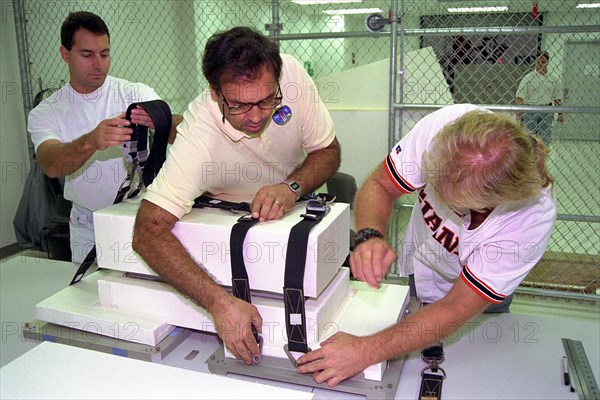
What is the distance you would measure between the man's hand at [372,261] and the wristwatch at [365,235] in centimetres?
5

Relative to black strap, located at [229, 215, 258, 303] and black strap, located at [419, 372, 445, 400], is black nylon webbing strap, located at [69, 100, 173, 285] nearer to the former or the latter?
black strap, located at [229, 215, 258, 303]

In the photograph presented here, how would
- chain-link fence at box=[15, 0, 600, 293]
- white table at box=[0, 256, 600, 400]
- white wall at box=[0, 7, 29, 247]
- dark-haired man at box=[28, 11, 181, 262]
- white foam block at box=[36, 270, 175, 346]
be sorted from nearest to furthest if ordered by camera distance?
white table at box=[0, 256, 600, 400]
white foam block at box=[36, 270, 175, 346]
dark-haired man at box=[28, 11, 181, 262]
chain-link fence at box=[15, 0, 600, 293]
white wall at box=[0, 7, 29, 247]

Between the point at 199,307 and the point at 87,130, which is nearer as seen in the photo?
the point at 199,307

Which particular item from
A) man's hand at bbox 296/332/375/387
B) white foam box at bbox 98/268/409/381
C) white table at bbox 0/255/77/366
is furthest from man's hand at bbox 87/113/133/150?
man's hand at bbox 296/332/375/387

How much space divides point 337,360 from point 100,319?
0.63 m

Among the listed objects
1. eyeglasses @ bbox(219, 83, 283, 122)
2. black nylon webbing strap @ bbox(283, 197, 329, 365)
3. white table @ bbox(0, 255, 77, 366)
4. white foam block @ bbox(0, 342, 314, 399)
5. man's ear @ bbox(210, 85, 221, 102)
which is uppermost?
man's ear @ bbox(210, 85, 221, 102)

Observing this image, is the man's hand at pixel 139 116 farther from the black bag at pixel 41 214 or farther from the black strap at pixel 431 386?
the black bag at pixel 41 214

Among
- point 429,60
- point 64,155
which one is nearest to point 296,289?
point 64,155

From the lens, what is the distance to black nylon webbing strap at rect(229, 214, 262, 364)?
1.20 meters

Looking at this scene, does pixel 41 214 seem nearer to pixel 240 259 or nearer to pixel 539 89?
pixel 240 259

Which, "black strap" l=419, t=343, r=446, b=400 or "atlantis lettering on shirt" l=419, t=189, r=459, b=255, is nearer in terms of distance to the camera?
"black strap" l=419, t=343, r=446, b=400

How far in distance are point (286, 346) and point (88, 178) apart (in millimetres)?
Result: 1392

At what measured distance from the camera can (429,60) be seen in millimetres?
3104

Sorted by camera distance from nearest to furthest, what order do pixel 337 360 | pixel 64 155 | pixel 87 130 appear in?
pixel 337 360 → pixel 64 155 → pixel 87 130
